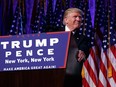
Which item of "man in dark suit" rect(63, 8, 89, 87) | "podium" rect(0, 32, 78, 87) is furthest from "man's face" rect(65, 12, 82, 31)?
"podium" rect(0, 32, 78, 87)

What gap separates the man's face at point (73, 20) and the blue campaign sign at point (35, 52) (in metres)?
0.67

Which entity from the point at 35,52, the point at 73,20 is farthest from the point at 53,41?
the point at 73,20

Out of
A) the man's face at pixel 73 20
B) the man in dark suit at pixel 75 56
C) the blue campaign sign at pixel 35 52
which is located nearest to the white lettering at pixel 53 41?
the blue campaign sign at pixel 35 52

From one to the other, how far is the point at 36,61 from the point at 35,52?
0.04 metres

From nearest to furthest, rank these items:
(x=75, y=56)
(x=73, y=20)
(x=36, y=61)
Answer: (x=36, y=61) < (x=75, y=56) < (x=73, y=20)

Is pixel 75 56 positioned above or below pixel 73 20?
below

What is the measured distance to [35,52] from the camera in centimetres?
140

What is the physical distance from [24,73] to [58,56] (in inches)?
6.6

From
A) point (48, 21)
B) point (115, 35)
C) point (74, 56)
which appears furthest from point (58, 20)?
point (74, 56)

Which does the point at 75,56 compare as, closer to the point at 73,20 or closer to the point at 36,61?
the point at 36,61

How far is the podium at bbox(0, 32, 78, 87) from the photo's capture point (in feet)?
4.45

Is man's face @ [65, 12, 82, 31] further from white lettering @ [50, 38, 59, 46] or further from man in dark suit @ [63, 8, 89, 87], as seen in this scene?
white lettering @ [50, 38, 59, 46]

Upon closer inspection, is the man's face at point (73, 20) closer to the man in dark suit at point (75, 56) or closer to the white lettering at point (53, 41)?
the man in dark suit at point (75, 56)

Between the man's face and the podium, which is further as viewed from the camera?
the man's face
